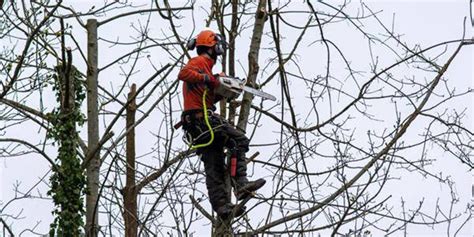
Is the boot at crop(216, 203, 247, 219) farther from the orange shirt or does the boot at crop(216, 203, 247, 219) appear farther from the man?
the orange shirt

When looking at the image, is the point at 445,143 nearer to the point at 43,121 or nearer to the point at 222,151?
the point at 222,151

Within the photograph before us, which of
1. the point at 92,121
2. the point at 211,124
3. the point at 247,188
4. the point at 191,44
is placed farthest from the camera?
the point at 92,121

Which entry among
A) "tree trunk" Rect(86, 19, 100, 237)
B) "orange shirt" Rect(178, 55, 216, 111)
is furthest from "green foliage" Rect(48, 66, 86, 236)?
"orange shirt" Rect(178, 55, 216, 111)

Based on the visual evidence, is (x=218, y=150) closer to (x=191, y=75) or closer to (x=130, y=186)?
(x=191, y=75)

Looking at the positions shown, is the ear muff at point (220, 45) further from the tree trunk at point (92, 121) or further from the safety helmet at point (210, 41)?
the tree trunk at point (92, 121)

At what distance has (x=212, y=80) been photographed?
9359 millimetres

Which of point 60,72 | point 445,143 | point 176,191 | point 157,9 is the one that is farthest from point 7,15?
point 445,143

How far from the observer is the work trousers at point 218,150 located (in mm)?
9359

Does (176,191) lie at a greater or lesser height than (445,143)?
lesser

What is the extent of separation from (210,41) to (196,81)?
42 cm

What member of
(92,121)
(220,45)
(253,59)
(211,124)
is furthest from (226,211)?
(92,121)

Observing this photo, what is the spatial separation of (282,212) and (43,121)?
2.86 meters

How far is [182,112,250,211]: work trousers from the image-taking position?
9359mm

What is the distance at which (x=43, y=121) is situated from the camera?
1051 centimetres
